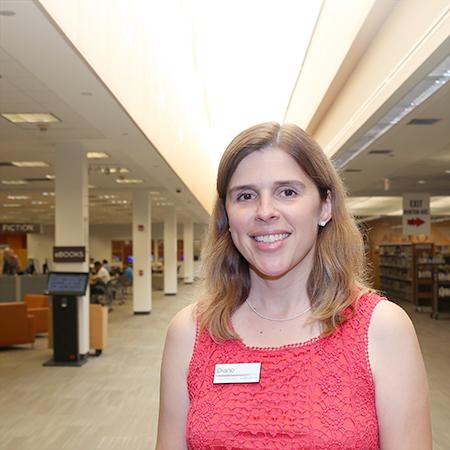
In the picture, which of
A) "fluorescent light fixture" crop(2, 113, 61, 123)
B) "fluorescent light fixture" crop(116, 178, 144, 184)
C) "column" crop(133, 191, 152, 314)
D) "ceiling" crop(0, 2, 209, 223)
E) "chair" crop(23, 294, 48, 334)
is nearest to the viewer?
"ceiling" crop(0, 2, 209, 223)

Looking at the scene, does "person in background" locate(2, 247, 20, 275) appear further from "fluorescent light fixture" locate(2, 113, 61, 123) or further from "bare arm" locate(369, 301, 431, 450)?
"bare arm" locate(369, 301, 431, 450)

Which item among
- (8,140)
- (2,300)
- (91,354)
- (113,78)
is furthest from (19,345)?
(113,78)

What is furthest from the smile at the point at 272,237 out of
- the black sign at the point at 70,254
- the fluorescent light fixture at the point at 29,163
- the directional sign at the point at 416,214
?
the directional sign at the point at 416,214

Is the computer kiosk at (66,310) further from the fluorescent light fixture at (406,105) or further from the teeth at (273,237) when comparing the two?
the teeth at (273,237)

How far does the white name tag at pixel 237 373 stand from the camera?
1.66m

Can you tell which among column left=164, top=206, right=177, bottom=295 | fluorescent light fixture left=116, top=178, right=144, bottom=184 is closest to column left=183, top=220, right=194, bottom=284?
column left=164, top=206, right=177, bottom=295

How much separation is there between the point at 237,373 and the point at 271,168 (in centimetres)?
54

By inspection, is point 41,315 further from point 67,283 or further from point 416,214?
point 416,214

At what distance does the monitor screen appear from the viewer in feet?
34.2

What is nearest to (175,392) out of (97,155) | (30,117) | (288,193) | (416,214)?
(288,193)

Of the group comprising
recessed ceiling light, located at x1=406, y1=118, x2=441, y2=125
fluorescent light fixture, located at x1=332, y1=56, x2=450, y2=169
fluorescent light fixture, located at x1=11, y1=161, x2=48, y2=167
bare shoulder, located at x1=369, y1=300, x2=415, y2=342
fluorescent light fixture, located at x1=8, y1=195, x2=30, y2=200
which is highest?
recessed ceiling light, located at x1=406, y1=118, x2=441, y2=125

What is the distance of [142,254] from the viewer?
18.7 meters

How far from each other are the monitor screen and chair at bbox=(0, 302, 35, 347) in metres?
2.17

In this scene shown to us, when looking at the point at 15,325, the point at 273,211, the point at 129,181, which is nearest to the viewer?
the point at 273,211
